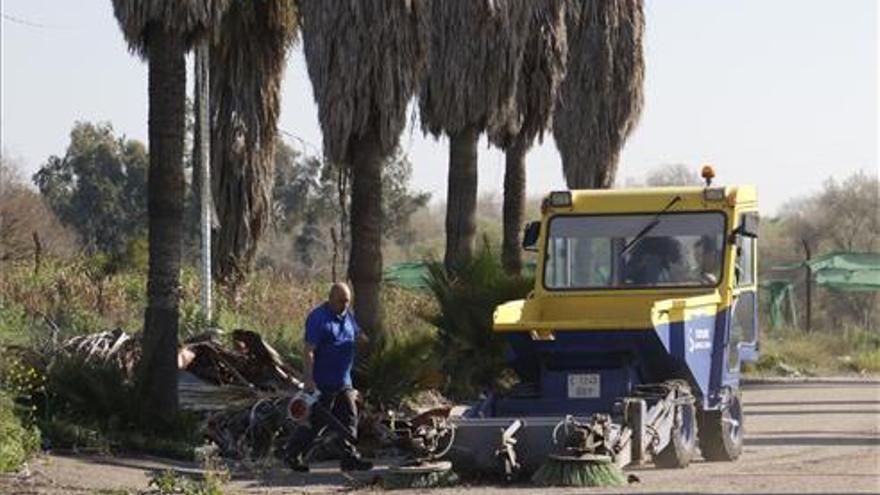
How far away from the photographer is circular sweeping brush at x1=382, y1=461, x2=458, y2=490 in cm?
1574

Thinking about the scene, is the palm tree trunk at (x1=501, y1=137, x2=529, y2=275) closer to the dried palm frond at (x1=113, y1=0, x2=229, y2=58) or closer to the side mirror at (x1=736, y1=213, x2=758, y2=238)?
the side mirror at (x1=736, y1=213, x2=758, y2=238)

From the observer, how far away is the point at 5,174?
241 ft

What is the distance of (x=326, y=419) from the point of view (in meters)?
17.3

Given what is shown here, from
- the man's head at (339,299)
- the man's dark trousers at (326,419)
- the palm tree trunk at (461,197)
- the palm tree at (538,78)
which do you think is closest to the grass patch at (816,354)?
the palm tree at (538,78)

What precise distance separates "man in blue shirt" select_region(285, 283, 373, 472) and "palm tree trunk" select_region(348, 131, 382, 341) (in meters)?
4.99

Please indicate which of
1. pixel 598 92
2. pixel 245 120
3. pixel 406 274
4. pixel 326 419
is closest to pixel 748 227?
pixel 326 419

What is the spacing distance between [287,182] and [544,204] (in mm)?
61662

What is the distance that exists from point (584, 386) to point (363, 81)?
221 inches

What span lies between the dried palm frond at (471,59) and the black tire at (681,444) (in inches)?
387

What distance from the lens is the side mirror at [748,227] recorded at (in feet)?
61.0

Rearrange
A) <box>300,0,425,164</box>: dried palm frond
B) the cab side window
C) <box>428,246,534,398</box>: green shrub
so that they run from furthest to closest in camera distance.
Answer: <box>428,246,534,398</box>: green shrub, <box>300,0,425,164</box>: dried palm frond, the cab side window

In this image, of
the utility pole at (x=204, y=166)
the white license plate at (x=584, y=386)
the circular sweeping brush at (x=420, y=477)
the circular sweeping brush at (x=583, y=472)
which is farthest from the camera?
the utility pole at (x=204, y=166)

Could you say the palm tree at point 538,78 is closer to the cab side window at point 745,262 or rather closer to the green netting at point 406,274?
the green netting at point 406,274

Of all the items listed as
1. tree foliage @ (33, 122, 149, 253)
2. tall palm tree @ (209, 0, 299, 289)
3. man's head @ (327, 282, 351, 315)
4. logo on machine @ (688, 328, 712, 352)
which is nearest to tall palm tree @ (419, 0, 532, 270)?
tall palm tree @ (209, 0, 299, 289)
